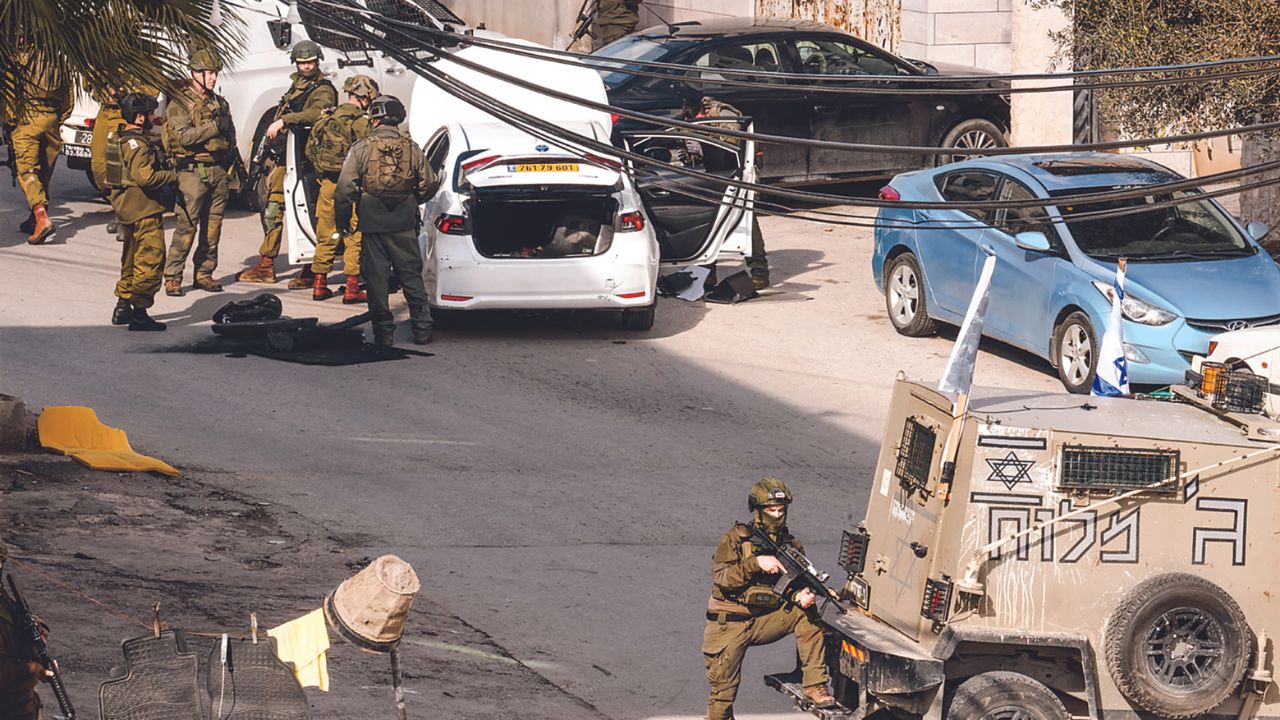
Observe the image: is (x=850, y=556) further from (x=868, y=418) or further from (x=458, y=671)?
(x=868, y=418)

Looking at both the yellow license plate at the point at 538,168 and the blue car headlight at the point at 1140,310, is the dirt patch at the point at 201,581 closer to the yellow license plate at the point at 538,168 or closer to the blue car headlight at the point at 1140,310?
the yellow license plate at the point at 538,168

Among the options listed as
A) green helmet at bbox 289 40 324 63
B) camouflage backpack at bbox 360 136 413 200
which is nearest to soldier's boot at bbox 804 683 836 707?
camouflage backpack at bbox 360 136 413 200

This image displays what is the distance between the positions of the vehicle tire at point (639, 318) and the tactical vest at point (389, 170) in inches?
94.7

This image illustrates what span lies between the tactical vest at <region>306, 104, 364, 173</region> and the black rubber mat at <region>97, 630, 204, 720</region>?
1000 cm

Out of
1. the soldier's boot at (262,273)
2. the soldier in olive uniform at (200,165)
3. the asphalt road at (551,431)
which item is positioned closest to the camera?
the asphalt road at (551,431)

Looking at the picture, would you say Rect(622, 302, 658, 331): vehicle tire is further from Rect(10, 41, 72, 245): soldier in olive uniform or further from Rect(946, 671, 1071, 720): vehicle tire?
Rect(946, 671, 1071, 720): vehicle tire

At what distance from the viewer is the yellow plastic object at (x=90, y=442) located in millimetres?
10906

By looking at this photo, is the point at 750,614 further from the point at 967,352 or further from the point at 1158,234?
the point at 1158,234

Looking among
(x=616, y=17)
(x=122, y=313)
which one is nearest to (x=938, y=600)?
(x=122, y=313)

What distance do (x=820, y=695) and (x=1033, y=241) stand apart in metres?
6.84

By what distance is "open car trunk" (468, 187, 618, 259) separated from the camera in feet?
47.1

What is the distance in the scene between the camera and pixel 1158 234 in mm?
13586

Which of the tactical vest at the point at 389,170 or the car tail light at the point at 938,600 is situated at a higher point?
the tactical vest at the point at 389,170

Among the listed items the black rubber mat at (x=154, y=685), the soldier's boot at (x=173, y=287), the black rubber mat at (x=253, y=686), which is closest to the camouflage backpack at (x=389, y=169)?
the soldier's boot at (x=173, y=287)
